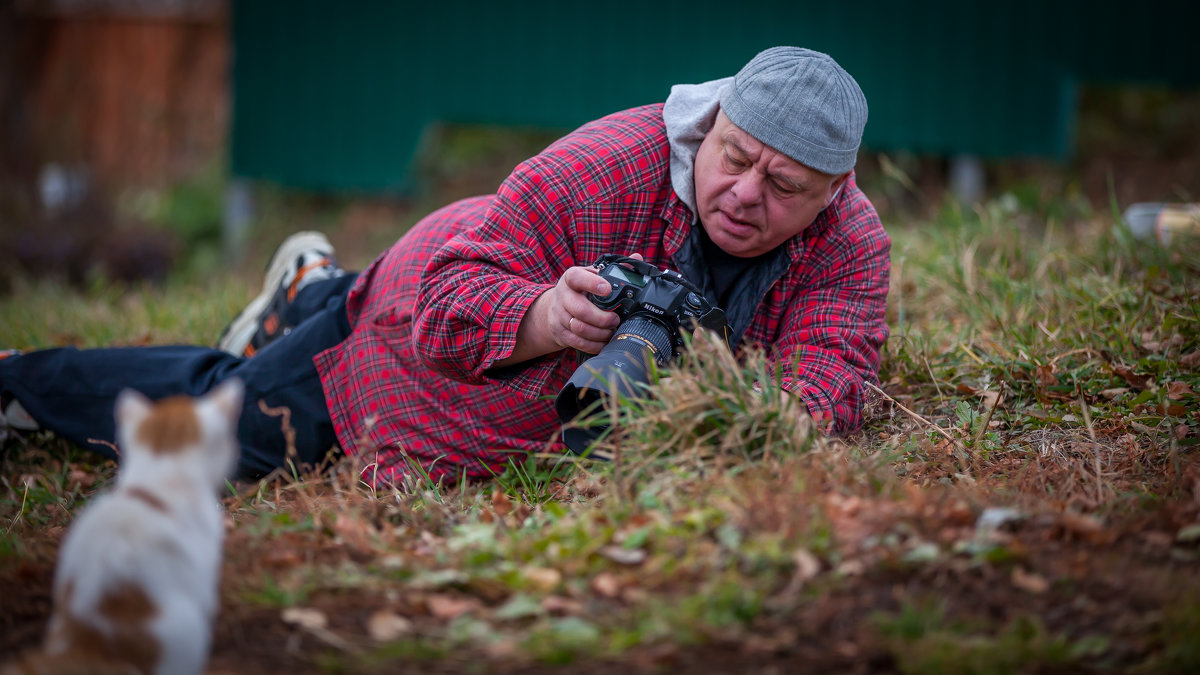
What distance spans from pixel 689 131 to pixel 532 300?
674 millimetres

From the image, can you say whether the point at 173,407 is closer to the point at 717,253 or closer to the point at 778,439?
the point at 778,439

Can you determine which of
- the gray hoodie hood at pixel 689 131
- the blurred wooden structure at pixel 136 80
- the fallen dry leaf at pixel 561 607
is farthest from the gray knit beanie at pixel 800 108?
the blurred wooden structure at pixel 136 80

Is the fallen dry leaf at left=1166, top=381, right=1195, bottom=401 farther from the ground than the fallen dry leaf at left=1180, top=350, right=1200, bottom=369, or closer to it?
closer to it

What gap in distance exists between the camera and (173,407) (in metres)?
1.66

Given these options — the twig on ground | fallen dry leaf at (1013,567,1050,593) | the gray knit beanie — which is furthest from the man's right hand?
fallen dry leaf at (1013,567,1050,593)

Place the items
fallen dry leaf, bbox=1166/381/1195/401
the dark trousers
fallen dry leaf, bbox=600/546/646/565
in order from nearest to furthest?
fallen dry leaf, bbox=600/546/646/565, fallen dry leaf, bbox=1166/381/1195/401, the dark trousers

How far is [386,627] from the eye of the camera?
1923 mm

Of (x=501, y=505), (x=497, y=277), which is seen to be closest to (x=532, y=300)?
(x=497, y=277)

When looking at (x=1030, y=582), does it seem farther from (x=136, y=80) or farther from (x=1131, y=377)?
(x=136, y=80)

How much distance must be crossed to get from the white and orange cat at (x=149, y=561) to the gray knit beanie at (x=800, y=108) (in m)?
1.57

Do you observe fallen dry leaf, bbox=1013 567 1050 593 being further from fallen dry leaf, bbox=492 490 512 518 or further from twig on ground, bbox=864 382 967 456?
fallen dry leaf, bbox=492 490 512 518

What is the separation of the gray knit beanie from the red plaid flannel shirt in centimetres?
37

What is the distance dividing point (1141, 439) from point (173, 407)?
2.65 metres

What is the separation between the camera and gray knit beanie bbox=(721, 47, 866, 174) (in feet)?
8.63
